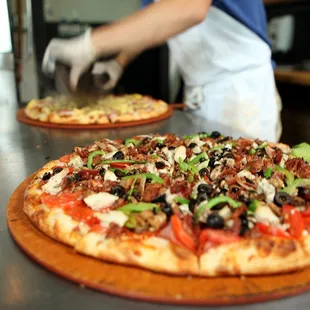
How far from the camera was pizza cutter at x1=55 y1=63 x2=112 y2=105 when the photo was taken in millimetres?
2354

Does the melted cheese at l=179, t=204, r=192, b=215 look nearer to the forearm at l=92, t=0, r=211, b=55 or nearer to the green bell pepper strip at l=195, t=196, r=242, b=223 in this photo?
the green bell pepper strip at l=195, t=196, r=242, b=223

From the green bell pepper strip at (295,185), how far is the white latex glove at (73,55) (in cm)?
127

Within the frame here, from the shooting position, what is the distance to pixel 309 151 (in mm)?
1530

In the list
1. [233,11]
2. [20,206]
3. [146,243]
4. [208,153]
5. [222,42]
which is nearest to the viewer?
[146,243]

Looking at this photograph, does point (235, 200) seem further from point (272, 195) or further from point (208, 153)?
point (208, 153)

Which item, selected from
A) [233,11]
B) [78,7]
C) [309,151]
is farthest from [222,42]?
[78,7]

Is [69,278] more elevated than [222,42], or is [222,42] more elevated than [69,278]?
[222,42]

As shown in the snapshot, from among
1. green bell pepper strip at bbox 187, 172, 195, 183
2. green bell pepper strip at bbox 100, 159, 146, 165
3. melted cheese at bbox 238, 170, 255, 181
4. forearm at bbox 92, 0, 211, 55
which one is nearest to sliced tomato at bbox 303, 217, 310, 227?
melted cheese at bbox 238, 170, 255, 181

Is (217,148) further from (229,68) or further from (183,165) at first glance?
(229,68)

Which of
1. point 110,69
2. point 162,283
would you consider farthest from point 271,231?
point 110,69

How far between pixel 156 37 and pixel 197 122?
60cm

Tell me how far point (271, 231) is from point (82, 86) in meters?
1.71

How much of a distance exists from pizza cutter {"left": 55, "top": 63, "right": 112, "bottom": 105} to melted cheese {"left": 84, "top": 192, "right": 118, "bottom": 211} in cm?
136

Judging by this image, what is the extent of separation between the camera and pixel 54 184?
1241 mm
